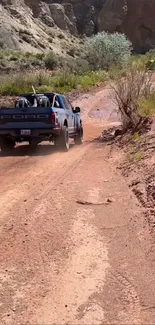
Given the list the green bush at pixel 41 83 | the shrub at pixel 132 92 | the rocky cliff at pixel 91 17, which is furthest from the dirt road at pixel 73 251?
the rocky cliff at pixel 91 17

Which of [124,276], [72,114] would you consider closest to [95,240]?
[124,276]

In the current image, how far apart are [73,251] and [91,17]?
8763 centimetres

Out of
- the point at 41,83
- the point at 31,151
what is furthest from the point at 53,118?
the point at 41,83

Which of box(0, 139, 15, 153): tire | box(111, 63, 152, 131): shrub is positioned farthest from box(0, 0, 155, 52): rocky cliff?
box(0, 139, 15, 153): tire

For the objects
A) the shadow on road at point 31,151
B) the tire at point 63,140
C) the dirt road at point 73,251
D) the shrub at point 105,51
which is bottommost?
the shadow on road at point 31,151

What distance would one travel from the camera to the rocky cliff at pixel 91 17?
7775cm

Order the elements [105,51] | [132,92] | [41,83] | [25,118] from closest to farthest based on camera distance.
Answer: [25,118] → [132,92] → [41,83] → [105,51]

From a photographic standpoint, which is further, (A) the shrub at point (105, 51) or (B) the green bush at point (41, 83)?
(A) the shrub at point (105, 51)

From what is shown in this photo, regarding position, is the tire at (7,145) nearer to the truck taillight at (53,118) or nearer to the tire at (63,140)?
the tire at (63,140)

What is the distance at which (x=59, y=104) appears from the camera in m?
17.3

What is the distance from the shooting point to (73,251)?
6586mm

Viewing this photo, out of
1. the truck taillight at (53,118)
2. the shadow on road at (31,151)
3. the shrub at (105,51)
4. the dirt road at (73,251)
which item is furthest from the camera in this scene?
the shrub at (105,51)

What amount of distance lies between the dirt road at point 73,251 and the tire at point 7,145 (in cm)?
478

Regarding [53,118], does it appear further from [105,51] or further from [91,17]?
[91,17]
